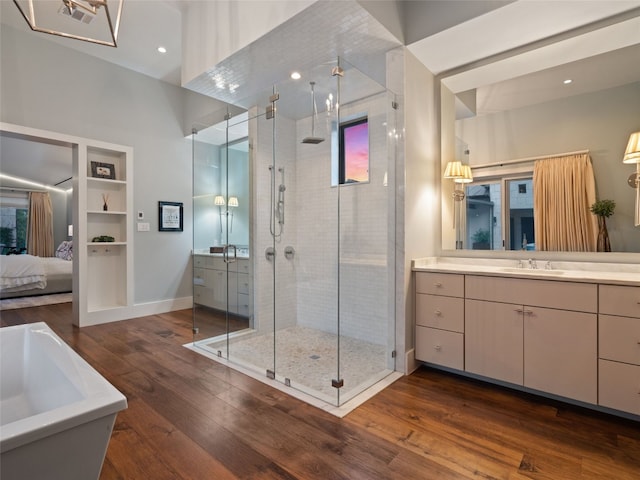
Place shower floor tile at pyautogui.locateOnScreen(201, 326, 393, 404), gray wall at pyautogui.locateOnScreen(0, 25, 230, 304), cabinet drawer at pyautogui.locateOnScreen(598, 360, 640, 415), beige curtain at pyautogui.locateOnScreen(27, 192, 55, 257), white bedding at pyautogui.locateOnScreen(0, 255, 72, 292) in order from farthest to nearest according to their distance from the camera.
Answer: beige curtain at pyautogui.locateOnScreen(27, 192, 55, 257)
white bedding at pyautogui.locateOnScreen(0, 255, 72, 292)
gray wall at pyautogui.locateOnScreen(0, 25, 230, 304)
shower floor tile at pyautogui.locateOnScreen(201, 326, 393, 404)
cabinet drawer at pyautogui.locateOnScreen(598, 360, 640, 415)

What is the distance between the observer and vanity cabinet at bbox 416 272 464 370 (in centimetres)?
252

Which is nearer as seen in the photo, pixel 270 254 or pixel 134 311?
pixel 270 254

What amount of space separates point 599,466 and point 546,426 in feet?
1.11

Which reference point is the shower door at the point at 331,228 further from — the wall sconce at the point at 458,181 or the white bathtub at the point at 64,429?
the white bathtub at the point at 64,429

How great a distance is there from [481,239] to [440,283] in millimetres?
660

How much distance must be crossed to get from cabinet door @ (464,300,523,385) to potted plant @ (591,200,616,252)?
80 centimetres

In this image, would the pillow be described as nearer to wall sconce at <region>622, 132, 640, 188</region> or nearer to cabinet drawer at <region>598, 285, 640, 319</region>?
cabinet drawer at <region>598, 285, 640, 319</region>

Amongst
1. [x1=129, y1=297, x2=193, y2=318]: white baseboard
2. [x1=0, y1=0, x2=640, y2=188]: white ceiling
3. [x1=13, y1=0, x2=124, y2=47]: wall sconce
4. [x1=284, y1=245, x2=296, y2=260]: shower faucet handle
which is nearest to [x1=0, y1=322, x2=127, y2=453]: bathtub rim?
[x1=284, y1=245, x2=296, y2=260]: shower faucet handle

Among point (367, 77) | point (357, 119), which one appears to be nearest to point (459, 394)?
point (357, 119)

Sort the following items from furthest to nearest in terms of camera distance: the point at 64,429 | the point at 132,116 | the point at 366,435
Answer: the point at 132,116 < the point at 366,435 < the point at 64,429

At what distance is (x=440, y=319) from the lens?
2.61 metres

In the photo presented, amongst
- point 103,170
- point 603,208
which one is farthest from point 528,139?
point 103,170

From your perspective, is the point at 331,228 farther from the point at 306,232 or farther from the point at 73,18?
the point at 73,18

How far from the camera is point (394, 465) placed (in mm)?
1586
